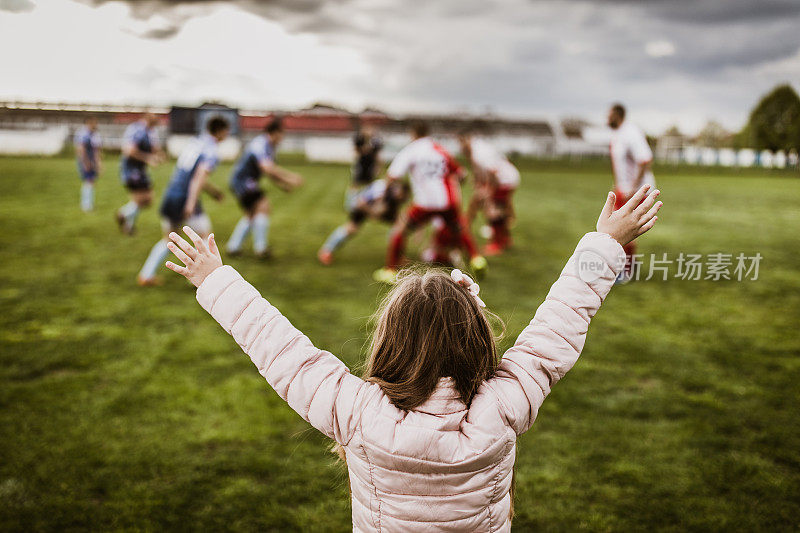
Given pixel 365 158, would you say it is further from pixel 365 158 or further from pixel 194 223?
pixel 194 223

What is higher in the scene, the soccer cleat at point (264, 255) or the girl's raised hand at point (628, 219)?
the girl's raised hand at point (628, 219)

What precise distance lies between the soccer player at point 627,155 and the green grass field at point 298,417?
4.41 feet

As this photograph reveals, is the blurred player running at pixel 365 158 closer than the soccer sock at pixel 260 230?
No

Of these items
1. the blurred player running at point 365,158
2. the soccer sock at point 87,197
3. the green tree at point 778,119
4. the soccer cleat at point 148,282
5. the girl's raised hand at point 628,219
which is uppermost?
the green tree at point 778,119

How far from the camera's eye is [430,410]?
1.44 m

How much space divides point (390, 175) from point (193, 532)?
208 inches

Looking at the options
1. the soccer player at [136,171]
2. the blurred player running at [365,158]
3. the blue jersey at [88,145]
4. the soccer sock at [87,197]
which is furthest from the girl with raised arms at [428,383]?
the blue jersey at [88,145]

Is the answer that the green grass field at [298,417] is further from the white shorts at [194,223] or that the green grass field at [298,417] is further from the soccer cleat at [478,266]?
the white shorts at [194,223]

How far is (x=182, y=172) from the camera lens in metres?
7.03

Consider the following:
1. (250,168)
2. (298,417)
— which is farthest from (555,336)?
(250,168)

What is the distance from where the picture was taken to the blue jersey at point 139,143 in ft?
34.4

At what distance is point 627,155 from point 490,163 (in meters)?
2.71

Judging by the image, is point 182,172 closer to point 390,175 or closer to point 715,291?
point 390,175

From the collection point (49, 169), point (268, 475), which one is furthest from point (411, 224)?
point (49, 169)
